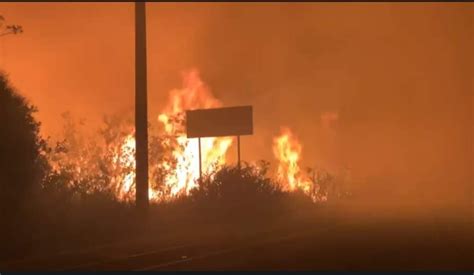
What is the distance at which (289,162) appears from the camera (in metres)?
36.3

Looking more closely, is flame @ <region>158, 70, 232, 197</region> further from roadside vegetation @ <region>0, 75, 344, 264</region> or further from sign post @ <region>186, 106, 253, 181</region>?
sign post @ <region>186, 106, 253, 181</region>

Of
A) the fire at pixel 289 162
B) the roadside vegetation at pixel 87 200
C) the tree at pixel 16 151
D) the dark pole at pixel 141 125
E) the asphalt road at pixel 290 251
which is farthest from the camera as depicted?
the fire at pixel 289 162

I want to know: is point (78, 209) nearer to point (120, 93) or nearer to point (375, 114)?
point (120, 93)

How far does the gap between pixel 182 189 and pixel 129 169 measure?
2962 mm

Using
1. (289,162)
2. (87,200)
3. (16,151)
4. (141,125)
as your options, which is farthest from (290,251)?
A: (289,162)

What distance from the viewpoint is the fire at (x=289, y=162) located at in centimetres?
3331

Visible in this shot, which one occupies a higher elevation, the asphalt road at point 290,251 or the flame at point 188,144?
the flame at point 188,144

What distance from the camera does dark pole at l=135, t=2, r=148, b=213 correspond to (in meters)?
17.0

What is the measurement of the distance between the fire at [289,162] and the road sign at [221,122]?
5.38 meters

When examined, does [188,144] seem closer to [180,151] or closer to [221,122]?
[180,151]

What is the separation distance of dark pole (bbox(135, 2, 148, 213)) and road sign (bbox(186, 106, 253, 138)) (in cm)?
1068

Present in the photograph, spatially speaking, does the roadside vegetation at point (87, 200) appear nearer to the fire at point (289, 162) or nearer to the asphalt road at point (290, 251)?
the asphalt road at point (290, 251)

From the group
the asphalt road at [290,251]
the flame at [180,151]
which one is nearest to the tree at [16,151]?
the asphalt road at [290,251]

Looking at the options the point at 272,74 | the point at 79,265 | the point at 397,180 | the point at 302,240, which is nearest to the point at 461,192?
the point at 397,180
